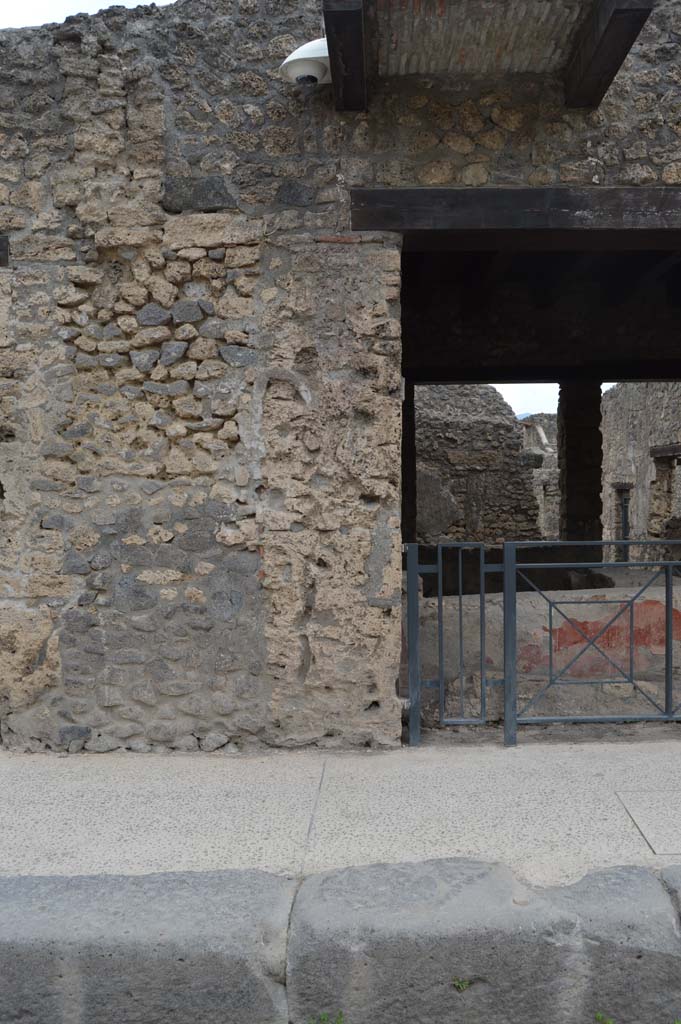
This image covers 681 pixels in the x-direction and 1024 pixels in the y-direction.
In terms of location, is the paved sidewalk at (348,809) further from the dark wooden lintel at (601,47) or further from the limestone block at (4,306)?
the dark wooden lintel at (601,47)

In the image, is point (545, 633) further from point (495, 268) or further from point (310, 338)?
point (495, 268)

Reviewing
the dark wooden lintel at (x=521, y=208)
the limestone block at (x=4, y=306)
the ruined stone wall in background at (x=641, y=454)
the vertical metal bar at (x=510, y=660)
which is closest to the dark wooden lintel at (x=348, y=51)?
the dark wooden lintel at (x=521, y=208)

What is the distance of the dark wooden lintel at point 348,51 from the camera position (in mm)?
3250

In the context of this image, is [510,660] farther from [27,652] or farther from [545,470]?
[545,470]

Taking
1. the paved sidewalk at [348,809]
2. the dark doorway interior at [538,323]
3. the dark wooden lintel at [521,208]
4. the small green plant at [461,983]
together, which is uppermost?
the dark doorway interior at [538,323]

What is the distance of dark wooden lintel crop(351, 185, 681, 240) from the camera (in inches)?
149

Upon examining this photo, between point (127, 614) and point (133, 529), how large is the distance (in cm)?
42

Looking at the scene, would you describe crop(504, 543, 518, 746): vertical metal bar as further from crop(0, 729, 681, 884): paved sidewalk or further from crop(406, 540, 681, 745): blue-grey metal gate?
crop(0, 729, 681, 884): paved sidewalk

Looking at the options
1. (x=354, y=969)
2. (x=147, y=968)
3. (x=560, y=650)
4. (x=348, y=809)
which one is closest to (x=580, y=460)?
(x=560, y=650)

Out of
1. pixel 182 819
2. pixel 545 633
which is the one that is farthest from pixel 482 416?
pixel 182 819

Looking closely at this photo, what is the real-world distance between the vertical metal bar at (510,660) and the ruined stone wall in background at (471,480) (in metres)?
9.05

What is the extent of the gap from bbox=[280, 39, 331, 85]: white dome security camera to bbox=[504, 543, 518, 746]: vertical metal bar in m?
2.39

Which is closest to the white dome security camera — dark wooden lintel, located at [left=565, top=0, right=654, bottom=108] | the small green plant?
dark wooden lintel, located at [left=565, top=0, right=654, bottom=108]

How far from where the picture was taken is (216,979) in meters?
2.29
